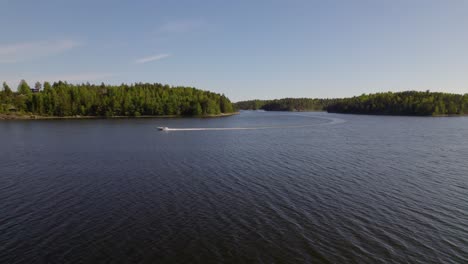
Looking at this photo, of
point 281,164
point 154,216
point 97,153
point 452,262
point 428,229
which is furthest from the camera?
point 97,153

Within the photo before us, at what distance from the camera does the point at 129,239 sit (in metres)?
18.8

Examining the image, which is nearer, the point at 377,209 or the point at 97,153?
the point at 377,209

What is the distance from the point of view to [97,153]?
53.9 meters

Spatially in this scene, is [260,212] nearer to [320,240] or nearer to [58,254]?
[320,240]

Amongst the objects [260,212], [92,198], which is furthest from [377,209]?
[92,198]

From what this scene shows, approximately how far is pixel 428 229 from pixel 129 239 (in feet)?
74.2

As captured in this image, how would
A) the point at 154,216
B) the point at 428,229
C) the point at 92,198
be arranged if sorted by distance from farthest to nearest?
the point at 92,198, the point at 154,216, the point at 428,229

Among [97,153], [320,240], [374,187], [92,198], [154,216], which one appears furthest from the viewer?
[97,153]

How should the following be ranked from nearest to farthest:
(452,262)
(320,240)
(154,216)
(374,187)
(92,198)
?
(452,262) < (320,240) < (154,216) < (92,198) < (374,187)

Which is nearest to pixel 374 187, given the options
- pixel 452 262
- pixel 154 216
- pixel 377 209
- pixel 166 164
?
pixel 377 209

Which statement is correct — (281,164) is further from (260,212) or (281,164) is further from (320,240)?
(320,240)

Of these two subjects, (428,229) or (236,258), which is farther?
(428,229)

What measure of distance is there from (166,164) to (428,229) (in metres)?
35.5

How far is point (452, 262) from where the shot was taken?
16.2 meters
